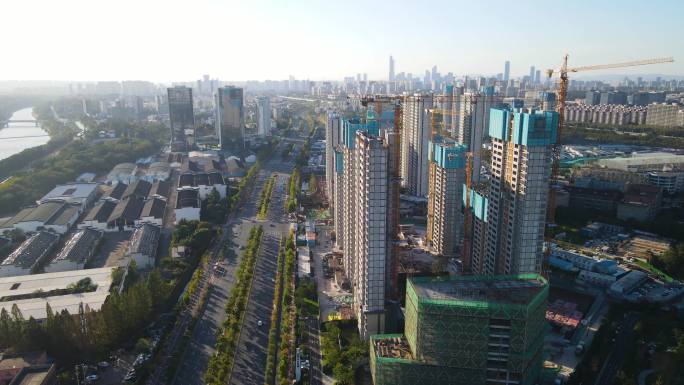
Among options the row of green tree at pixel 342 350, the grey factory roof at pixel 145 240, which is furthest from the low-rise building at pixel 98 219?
the row of green tree at pixel 342 350

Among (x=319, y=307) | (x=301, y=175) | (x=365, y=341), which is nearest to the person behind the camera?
(x=365, y=341)

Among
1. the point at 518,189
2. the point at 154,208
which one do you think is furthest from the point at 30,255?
the point at 518,189

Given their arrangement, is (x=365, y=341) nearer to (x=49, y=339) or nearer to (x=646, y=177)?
(x=49, y=339)

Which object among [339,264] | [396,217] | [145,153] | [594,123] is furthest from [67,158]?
[594,123]

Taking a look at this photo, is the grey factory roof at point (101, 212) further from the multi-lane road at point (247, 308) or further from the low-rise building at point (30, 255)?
the multi-lane road at point (247, 308)

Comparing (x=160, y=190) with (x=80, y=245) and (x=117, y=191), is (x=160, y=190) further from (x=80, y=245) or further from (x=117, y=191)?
(x=80, y=245)
